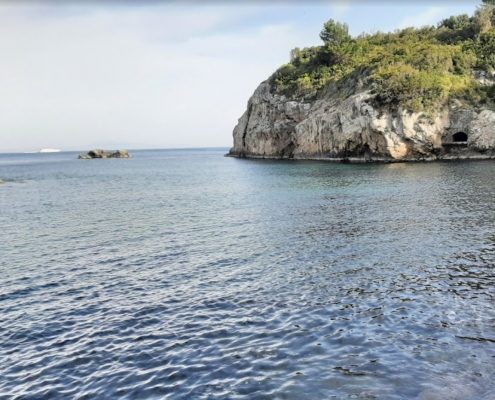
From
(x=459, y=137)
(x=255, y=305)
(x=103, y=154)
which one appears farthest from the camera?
(x=103, y=154)

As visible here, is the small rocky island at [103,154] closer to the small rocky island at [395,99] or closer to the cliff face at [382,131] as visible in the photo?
the small rocky island at [395,99]

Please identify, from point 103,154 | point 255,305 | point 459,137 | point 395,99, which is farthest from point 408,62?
point 103,154

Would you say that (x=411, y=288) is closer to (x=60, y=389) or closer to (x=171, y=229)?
(x=60, y=389)

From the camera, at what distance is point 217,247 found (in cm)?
2644

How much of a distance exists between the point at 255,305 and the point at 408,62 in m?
82.6

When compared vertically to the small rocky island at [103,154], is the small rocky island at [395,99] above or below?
above

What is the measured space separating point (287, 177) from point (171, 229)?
34.7m

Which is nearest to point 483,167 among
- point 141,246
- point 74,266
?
point 141,246

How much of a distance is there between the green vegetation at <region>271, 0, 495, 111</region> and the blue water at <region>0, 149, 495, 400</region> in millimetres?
47329

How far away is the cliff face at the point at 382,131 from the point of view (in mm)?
77000

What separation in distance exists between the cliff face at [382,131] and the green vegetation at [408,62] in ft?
8.34

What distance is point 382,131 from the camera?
7794 cm

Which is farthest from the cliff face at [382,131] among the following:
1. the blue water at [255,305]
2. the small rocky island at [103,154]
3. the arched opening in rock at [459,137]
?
the small rocky island at [103,154]

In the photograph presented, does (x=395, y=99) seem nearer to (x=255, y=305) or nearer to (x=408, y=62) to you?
(x=408, y=62)
